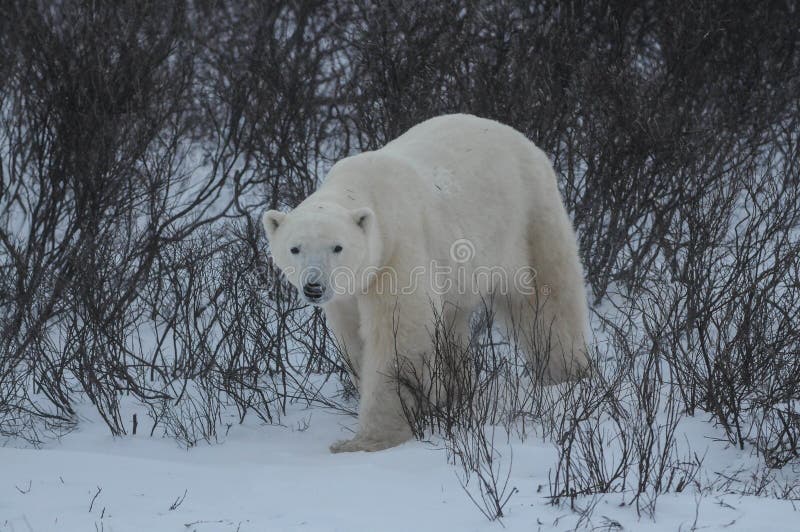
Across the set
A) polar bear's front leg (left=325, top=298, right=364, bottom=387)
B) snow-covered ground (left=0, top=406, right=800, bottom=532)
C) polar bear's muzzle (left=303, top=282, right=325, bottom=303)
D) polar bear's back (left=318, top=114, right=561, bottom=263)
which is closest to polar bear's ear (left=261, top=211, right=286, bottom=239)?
polar bear's back (left=318, top=114, right=561, bottom=263)

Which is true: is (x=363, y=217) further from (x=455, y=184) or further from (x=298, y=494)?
(x=298, y=494)

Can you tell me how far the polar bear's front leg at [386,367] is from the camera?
10.9ft

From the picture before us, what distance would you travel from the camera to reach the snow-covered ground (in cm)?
233

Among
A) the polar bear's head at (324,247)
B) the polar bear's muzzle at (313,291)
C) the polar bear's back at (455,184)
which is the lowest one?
the polar bear's muzzle at (313,291)

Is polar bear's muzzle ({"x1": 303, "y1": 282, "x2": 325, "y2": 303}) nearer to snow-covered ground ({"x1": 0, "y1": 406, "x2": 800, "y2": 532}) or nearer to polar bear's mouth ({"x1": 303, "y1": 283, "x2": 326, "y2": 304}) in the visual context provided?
polar bear's mouth ({"x1": 303, "y1": 283, "x2": 326, "y2": 304})

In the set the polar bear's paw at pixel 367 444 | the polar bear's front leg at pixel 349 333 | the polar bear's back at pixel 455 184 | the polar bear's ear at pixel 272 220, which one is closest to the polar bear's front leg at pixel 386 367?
the polar bear's paw at pixel 367 444

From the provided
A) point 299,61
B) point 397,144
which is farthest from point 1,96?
point 397,144

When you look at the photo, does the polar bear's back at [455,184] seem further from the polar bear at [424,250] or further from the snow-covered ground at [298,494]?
the snow-covered ground at [298,494]

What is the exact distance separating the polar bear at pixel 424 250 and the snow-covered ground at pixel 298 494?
1.21ft

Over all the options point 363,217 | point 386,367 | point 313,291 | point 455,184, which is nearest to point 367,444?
point 386,367

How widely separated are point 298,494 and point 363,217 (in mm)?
958

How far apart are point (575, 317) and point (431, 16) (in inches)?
116

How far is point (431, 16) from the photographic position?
6.35m

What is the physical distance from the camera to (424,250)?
3.48 m
